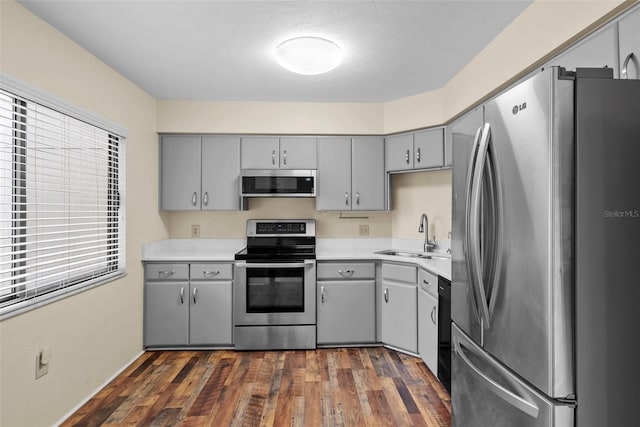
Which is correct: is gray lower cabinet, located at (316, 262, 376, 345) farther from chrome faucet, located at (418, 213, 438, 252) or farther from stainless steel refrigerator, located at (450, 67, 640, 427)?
stainless steel refrigerator, located at (450, 67, 640, 427)

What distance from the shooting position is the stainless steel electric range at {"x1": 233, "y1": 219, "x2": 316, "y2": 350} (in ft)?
11.2

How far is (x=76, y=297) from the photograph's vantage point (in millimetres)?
2404

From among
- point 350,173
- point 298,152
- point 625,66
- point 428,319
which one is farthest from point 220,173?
point 625,66

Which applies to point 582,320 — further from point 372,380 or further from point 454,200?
point 372,380

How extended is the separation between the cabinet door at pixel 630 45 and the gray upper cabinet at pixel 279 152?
263cm

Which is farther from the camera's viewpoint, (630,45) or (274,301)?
(274,301)

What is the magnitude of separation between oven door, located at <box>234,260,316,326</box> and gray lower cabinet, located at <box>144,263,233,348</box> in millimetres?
162

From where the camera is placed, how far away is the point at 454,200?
1.76 metres

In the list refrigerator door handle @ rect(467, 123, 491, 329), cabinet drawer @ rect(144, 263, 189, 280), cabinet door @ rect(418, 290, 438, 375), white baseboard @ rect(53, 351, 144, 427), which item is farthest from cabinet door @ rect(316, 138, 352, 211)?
refrigerator door handle @ rect(467, 123, 491, 329)

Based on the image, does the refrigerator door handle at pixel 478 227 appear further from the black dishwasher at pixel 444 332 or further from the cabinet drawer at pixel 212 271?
the cabinet drawer at pixel 212 271

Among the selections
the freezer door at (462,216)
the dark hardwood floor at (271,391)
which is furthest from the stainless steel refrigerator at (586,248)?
the dark hardwood floor at (271,391)

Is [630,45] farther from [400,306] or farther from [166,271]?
[166,271]

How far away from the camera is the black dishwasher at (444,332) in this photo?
8.25 feet

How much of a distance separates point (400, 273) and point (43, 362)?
2.59m
